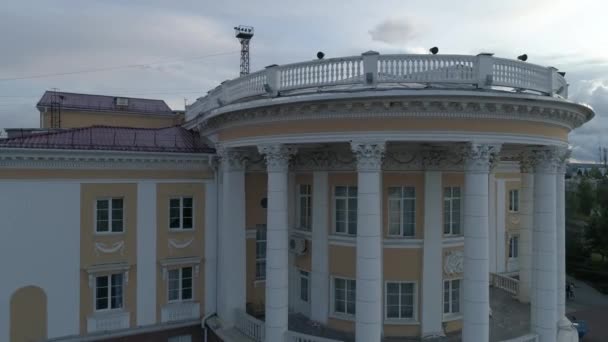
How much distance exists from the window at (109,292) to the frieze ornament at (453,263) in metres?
12.1

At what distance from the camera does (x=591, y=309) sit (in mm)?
34000

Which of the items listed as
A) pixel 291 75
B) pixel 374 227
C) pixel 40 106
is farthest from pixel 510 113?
pixel 40 106

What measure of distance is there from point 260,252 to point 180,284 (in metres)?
3.45

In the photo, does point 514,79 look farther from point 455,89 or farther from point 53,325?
point 53,325

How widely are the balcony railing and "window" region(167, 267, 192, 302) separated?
8705 mm

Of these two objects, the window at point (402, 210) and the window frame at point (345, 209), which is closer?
the window at point (402, 210)

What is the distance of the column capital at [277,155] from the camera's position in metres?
14.5

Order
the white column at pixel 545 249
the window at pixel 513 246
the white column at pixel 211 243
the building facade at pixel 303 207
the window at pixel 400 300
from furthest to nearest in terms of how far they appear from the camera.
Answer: the window at pixel 513 246 → the white column at pixel 211 243 → the window at pixel 400 300 → the white column at pixel 545 249 → the building facade at pixel 303 207

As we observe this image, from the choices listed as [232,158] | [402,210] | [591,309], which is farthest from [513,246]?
[232,158]

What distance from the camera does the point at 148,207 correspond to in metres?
18.3

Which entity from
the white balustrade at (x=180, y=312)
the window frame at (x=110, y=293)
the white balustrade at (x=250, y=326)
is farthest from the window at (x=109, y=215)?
the white balustrade at (x=250, y=326)

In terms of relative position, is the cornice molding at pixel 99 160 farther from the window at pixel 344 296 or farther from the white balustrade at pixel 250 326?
the window at pixel 344 296

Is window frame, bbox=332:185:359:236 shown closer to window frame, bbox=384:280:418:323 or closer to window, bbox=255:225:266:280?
window frame, bbox=384:280:418:323

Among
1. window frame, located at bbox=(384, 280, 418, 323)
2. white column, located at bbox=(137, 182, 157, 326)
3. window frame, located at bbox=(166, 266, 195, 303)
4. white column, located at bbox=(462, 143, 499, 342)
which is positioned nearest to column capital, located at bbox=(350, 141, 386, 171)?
white column, located at bbox=(462, 143, 499, 342)
